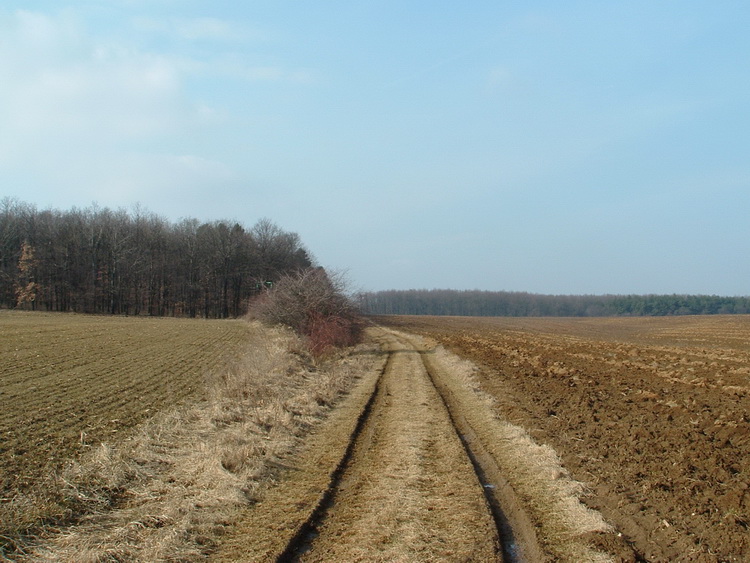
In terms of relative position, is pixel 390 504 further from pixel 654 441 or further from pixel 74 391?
pixel 74 391

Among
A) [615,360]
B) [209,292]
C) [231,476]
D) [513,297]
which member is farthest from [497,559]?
[513,297]

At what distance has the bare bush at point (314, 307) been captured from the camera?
2775 centimetres

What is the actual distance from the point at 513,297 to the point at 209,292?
110 metres

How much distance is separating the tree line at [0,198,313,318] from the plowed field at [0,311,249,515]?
134 feet

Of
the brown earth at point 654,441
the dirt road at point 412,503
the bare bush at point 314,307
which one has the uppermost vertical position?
the bare bush at point 314,307

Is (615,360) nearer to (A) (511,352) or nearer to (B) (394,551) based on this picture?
(A) (511,352)

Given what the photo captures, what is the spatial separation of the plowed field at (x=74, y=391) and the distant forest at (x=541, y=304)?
403 feet

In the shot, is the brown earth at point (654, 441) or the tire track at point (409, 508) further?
the brown earth at point (654, 441)

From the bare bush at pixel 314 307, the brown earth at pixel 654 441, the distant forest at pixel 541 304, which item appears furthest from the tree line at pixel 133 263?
the distant forest at pixel 541 304

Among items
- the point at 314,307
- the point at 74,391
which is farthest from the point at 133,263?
the point at 74,391

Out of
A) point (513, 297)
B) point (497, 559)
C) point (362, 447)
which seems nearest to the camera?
point (497, 559)

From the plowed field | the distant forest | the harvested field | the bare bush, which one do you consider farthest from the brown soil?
the distant forest

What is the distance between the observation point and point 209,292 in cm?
7788

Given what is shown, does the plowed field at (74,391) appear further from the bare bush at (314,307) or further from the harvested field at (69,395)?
the bare bush at (314,307)
